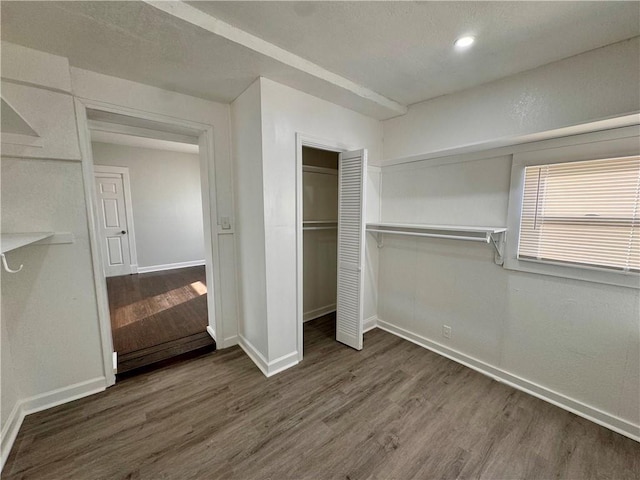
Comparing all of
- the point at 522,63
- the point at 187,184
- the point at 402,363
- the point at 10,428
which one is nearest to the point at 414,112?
the point at 522,63

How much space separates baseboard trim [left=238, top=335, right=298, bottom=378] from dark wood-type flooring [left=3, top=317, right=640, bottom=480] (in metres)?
0.07

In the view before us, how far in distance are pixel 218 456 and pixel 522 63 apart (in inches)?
135

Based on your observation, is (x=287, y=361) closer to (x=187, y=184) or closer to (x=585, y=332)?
(x=585, y=332)

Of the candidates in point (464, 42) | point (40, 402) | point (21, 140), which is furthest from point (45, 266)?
point (464, 42)

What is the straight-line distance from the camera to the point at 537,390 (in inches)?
81.8

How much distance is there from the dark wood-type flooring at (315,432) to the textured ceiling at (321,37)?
99.3 inches

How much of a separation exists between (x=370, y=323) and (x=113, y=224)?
546cm

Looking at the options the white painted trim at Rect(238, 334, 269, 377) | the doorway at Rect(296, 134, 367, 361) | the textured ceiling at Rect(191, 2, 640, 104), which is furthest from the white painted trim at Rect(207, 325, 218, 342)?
the textured ceiling at Rect(191, 2, 640, 104)

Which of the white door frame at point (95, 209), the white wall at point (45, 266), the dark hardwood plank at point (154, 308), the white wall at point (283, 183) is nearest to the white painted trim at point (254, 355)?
the white wall at point (283, 183)

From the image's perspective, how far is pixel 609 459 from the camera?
61.7 inches

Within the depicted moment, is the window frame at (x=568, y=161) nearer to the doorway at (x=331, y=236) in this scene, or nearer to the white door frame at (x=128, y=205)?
the doorway at (x=331, y=236)

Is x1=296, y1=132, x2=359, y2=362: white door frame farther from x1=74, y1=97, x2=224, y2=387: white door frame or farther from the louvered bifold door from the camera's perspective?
x1=74, y1=97, x2=224, y2=387: white door frame

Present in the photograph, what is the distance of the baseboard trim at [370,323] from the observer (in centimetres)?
316

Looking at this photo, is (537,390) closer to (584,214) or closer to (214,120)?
(584,214)
